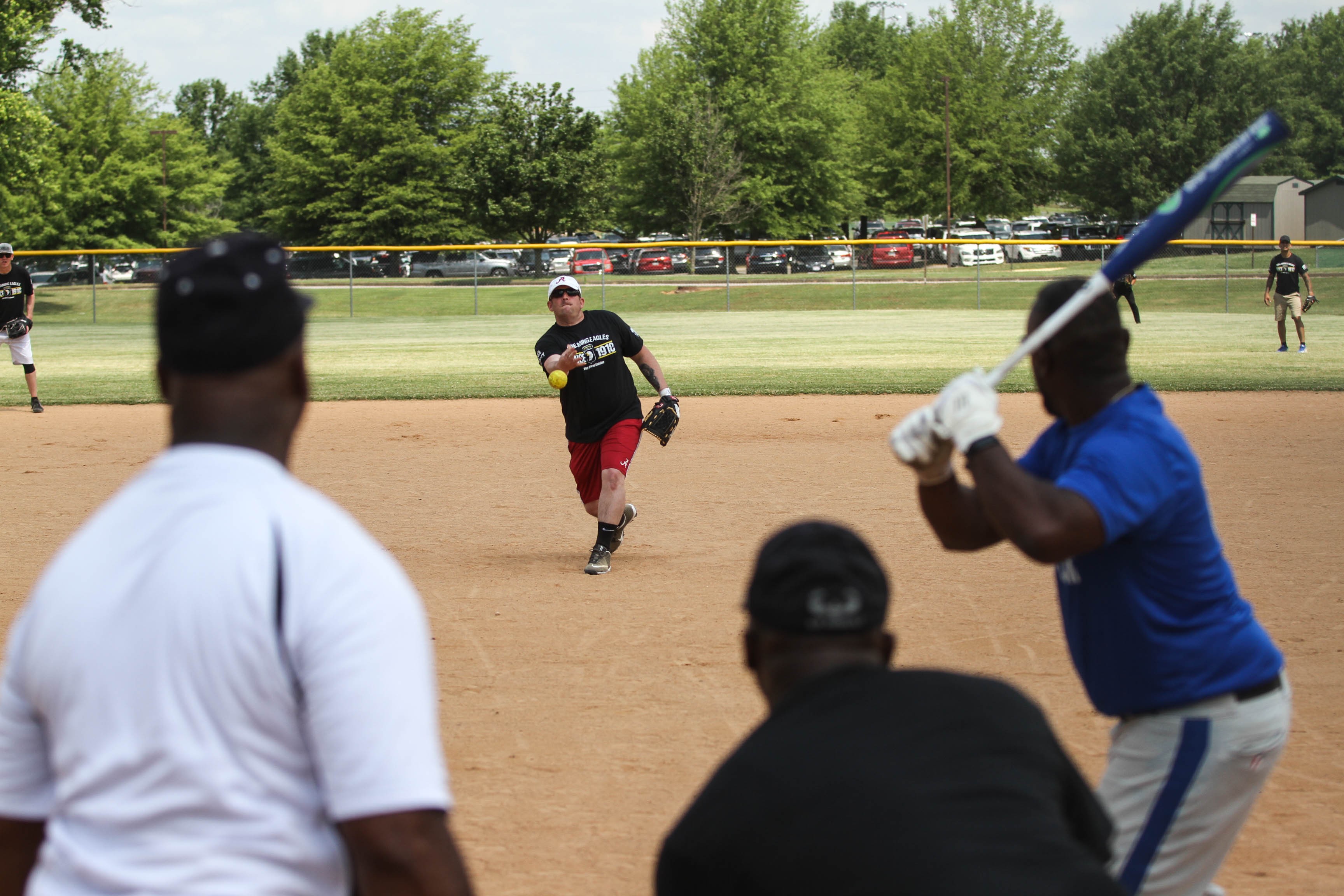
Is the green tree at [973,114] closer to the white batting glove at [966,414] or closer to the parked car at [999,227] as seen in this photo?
→ the parked car at [999,227]

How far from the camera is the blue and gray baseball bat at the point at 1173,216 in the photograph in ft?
9.07

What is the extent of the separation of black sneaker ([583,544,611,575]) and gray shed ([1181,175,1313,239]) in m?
62.7

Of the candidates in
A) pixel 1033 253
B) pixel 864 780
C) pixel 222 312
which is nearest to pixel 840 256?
pixel 1033 253

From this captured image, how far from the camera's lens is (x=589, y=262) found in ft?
118

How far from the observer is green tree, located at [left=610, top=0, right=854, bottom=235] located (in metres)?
54.3

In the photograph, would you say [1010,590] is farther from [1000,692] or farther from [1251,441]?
[1251,441]

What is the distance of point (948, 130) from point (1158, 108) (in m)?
13.4

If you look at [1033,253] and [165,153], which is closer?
[1033,253]

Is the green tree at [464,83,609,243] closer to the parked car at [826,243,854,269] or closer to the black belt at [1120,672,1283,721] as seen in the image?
the parked car at [826,243,854,269]

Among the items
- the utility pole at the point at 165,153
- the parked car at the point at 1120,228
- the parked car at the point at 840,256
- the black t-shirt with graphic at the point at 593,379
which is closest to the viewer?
the black t-shirt with graphic at the point at 593,379

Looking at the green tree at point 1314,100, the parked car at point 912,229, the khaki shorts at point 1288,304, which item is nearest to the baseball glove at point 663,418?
the khaki shorts at point 1288,304

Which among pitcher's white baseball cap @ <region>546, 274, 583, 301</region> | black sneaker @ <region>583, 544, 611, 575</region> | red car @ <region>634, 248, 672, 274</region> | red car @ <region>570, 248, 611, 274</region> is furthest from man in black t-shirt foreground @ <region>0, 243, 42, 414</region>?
red car @ <region>634, 248, 672, 274</region>

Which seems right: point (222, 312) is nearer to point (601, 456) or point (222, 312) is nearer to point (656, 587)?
point (656, 587)

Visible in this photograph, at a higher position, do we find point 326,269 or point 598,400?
point 326,269
